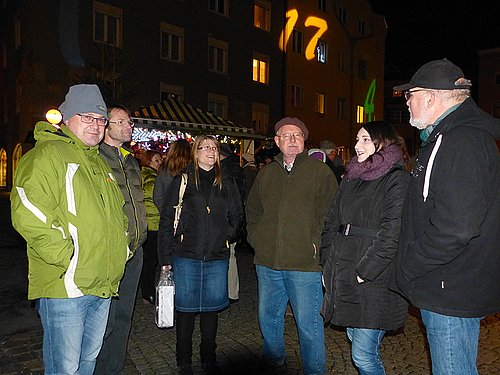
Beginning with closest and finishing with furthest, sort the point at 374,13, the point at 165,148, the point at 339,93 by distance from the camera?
the point at 165,148 → the point at 339,93 → the point at 374,13

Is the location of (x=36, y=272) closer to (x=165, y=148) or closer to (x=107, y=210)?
(x=107, y=210)

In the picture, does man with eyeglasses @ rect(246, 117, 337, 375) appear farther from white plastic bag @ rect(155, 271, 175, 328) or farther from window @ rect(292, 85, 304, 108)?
window @ rect(292, 85, 304, 108)

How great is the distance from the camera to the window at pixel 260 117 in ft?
86.4

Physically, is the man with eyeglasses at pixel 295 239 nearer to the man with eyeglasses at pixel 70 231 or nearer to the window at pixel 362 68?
the man with eyeglasses at pixel 70 231

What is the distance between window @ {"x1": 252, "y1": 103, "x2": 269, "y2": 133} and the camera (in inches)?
1037

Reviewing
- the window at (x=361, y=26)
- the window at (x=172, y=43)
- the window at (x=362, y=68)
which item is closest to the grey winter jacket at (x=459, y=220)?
the window at (x=172, y=43)

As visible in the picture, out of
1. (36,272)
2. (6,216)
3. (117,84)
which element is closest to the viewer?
(36,272)

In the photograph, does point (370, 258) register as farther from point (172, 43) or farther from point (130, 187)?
point (172, 43)

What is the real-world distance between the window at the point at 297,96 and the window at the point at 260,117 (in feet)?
7.39

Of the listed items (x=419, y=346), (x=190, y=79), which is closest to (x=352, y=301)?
(x=419, y=346)

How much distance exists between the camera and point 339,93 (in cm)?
3212

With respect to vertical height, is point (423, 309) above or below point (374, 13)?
below

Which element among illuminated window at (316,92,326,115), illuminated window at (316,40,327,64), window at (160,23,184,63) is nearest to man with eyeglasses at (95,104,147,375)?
window at (160,23,184,63)

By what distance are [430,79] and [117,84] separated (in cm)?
1741
